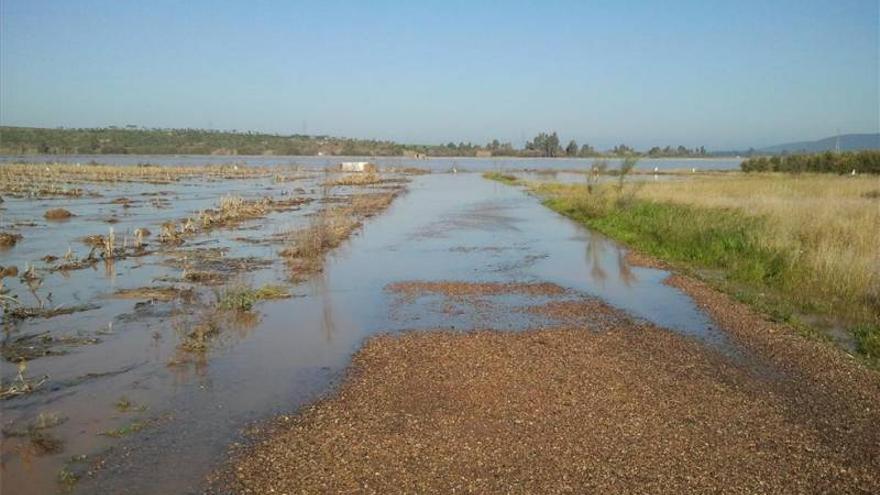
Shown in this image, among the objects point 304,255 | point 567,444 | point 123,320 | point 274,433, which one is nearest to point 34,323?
point 123,320

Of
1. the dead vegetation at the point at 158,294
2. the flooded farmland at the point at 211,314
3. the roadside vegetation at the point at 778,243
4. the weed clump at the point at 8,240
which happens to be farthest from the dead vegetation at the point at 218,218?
the roadside vegetation at the point at 778,243

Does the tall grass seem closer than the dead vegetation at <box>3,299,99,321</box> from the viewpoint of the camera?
No

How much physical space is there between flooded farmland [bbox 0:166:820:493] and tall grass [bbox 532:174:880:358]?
187cm

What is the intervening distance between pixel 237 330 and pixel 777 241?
14.5 m

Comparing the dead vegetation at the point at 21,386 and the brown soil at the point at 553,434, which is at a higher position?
the brown soil at the point at 553,434

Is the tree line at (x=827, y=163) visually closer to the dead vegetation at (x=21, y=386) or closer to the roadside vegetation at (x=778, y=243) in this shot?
the roadside vegetation at (x=778, y=243)

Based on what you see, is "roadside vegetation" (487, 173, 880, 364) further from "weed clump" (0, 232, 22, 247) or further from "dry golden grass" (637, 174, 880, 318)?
"weed clump" (0, 232, 22, 247)

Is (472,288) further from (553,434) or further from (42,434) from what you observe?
(42,434)

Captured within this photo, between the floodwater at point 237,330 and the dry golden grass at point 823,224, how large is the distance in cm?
353

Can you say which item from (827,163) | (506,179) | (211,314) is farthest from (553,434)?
(506,179)

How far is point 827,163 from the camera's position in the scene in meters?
54.3

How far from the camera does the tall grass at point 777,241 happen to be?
526 inches

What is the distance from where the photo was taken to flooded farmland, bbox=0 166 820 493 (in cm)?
684

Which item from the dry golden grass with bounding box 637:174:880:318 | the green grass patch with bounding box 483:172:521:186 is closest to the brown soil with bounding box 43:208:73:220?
the dry golden grass with bounding box 637:174:880:318
